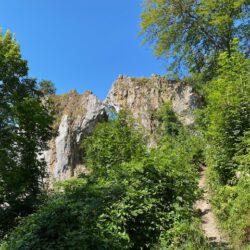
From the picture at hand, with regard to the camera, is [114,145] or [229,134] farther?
[114,145]

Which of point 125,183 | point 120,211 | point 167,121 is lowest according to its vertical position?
point 120,211

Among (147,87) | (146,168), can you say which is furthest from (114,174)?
(147,87)

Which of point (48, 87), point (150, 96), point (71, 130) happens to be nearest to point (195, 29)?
point (150, 96)

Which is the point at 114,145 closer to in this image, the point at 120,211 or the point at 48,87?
the point at 120,211

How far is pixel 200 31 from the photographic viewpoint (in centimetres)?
2064

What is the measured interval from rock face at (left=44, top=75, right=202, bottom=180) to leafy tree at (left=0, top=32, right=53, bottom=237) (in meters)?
4.99

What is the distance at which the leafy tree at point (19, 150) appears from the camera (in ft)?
31.6

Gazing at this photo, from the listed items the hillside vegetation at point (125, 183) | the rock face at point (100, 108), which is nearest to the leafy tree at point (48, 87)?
the rock face at point (100, 108)

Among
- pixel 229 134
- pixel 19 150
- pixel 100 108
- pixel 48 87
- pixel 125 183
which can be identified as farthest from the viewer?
pixel 48 87

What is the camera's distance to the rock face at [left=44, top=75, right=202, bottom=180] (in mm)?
17703

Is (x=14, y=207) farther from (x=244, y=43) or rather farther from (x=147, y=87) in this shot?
(x=244, y=43)

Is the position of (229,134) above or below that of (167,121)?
below

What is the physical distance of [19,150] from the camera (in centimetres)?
1112

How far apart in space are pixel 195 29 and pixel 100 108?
26.5 feet
